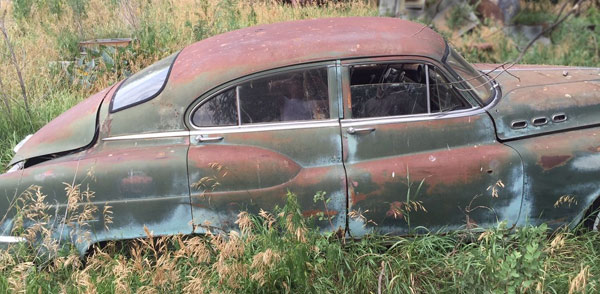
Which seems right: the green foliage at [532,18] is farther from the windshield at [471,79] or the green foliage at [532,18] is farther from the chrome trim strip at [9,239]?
the chrome trim strip at [9,239]

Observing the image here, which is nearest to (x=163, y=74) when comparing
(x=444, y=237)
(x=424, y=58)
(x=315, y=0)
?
(x=424, y=58)

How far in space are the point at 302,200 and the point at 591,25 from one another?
24.0 ft

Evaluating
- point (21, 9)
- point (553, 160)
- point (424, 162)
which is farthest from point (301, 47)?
point (21, 9)

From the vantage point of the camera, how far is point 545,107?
3.52 metres

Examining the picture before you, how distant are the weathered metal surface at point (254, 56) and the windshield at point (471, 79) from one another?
0.12 meters

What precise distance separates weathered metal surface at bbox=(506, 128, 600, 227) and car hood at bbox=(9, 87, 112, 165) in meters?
2.75

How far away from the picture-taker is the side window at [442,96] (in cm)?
349

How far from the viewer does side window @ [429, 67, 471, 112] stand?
11.5ft

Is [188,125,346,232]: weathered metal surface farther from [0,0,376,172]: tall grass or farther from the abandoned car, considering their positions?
[0,0,376,172]: tall grass

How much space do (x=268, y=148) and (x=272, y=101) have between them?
30 centimetres

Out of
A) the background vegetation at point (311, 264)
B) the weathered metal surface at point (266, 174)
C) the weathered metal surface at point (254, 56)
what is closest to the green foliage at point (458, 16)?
the weathered metal surface at point (254, 56)

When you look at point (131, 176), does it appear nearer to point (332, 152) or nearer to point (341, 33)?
point (332, 152)

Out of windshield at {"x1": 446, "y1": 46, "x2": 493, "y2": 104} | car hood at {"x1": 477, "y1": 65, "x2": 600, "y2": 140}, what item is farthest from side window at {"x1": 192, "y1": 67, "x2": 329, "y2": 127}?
car hood at {"x1": 477, "y1": 65, "x2": 600, "y2": 140}

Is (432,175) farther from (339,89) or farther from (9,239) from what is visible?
(9,239)
